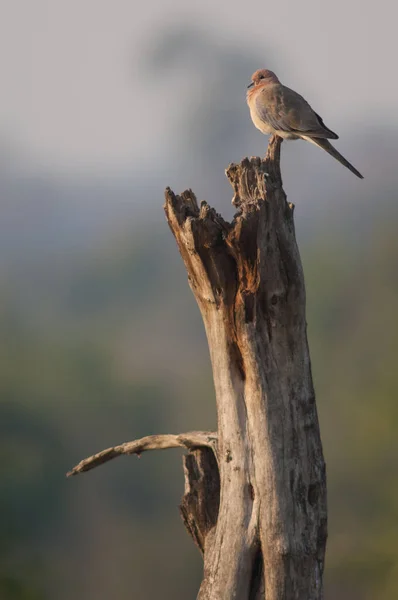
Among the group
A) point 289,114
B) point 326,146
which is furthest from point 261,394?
point 289,114

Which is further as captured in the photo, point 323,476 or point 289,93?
point 289,93

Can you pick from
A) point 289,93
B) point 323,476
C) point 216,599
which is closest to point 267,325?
point 323,476

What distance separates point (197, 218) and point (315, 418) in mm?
1170

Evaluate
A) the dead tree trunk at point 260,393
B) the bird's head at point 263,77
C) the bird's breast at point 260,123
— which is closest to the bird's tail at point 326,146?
the bird's breast at point 260,123

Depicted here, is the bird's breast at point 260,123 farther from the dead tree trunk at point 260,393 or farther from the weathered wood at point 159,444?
the weathered wood at point 159,444

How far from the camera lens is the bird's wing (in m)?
4.54

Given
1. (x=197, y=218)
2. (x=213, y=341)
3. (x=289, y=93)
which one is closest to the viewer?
(x=197, y=218)

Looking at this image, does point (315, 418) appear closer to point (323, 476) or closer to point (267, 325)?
point (323, 476)

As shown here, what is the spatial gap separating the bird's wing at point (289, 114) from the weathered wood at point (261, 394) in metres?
0.88

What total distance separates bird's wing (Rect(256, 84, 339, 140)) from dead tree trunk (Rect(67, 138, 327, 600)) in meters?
0.87

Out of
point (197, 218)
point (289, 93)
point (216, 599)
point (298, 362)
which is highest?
point (289, 93)

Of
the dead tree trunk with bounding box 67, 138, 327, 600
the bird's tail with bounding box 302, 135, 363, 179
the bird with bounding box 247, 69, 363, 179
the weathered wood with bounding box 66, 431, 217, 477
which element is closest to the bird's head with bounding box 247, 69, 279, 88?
the bird with bounding box 247, 69, 363, 179

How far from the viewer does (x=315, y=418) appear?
12.2 ft

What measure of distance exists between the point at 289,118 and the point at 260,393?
1.85 m
